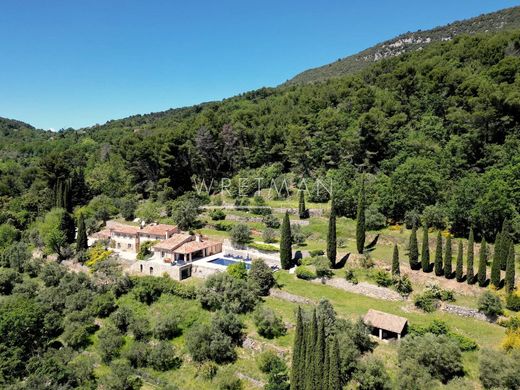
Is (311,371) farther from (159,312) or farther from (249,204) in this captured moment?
(249,204)

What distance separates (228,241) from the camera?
41719mm

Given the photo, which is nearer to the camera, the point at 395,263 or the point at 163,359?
the point at 163,359

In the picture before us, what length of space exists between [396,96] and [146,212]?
4078cm

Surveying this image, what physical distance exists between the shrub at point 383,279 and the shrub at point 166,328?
16469 millimetres

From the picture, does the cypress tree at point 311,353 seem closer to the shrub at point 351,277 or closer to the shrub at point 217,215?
the shrub at point 351,277

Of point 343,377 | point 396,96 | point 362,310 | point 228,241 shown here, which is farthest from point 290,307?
point 396,96

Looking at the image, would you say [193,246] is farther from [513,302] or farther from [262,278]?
[513,302]

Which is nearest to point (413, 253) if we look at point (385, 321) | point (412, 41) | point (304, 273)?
point (385, 321)

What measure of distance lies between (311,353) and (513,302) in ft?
48.7

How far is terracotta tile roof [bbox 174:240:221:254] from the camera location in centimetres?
3678

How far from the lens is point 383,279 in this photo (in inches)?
1164

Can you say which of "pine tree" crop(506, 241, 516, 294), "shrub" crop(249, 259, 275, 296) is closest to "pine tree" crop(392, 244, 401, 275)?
"pine tree" crop(506, 241, 516, 294)

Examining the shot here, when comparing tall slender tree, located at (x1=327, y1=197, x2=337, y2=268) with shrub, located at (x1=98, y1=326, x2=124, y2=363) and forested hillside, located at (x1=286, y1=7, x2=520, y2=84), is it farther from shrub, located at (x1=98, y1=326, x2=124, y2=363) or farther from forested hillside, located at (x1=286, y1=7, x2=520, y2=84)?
forested hillside, located at (x1=286, y1=7, x2=520, y2=84)

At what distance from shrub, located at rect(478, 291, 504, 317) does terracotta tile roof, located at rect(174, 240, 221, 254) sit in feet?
81.8
